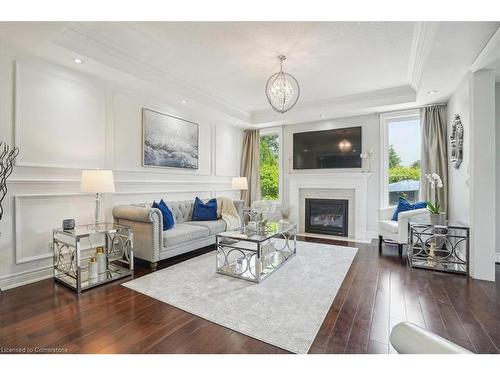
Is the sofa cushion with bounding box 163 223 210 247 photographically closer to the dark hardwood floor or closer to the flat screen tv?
the dark hardwood floor

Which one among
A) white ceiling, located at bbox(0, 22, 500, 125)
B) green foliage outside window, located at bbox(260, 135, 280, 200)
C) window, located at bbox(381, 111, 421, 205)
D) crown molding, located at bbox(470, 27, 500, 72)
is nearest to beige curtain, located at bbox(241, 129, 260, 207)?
green foliage outside window, located at bbox(260, 135, 280, 200)

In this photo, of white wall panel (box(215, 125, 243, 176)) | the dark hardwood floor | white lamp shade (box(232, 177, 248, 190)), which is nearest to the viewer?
the dark hardwood floor

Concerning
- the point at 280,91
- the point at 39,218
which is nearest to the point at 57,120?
the point at 39,218

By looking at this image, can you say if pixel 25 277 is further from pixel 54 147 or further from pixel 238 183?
pixel 238 183

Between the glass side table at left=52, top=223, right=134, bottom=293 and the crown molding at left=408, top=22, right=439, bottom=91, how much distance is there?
3.80 m

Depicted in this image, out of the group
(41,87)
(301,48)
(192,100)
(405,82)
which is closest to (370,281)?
(301,48)

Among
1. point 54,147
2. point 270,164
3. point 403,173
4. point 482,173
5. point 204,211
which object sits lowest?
point 204,211

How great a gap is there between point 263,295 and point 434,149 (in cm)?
399

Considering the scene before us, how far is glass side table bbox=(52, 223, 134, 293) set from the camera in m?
2.61

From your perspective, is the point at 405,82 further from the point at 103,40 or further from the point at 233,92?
the point at 103,40

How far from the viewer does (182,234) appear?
345cm

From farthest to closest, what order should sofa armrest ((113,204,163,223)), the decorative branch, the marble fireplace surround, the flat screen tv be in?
the flat screen tv < the marble fireplace surround < sofa armrest ((113,204,163,223)) < the decorative branch

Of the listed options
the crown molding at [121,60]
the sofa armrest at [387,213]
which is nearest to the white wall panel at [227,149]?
the crown molding at [121,60]

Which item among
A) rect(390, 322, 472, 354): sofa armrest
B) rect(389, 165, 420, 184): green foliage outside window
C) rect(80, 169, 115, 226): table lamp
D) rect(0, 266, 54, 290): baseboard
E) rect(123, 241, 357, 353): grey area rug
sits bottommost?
rect(123, 241, 357, 353): grey area rug
